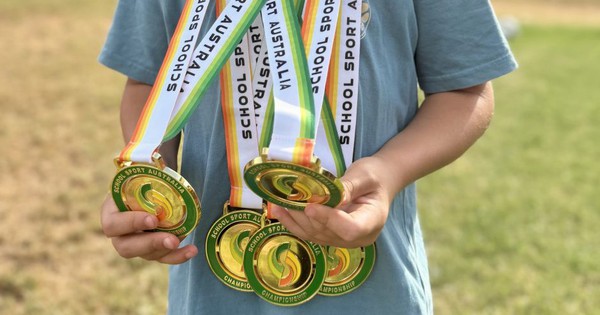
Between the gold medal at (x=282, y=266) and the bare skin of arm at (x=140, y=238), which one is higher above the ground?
the bare skin of arm at (x=140, y=238)

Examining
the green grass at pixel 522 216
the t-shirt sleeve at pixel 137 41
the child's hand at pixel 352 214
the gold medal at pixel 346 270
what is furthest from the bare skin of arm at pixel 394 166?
the green grass at pixel 522 216

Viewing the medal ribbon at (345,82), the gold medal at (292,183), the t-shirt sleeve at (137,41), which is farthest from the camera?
the t-shirt sleeve at (137,41)

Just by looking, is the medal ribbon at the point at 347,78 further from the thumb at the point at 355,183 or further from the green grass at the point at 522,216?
the green grass at the point at 522,216

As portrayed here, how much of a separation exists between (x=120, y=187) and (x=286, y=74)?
0.25m

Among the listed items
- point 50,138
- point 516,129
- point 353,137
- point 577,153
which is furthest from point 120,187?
point 516,129

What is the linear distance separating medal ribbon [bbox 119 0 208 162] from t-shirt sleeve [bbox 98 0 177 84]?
0.36 feet

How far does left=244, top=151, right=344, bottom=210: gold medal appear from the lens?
29.7 inches

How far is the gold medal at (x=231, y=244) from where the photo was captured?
1.02m

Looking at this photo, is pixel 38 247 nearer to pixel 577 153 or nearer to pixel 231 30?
pixel 231 30

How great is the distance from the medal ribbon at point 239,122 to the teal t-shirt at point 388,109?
1.5 inches

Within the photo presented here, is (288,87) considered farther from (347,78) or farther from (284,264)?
(284,264)

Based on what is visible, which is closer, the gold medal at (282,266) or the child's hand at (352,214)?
the child's hand at (352,214)

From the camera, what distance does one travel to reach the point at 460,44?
1.05m

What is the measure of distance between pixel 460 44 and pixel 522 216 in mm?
2852
